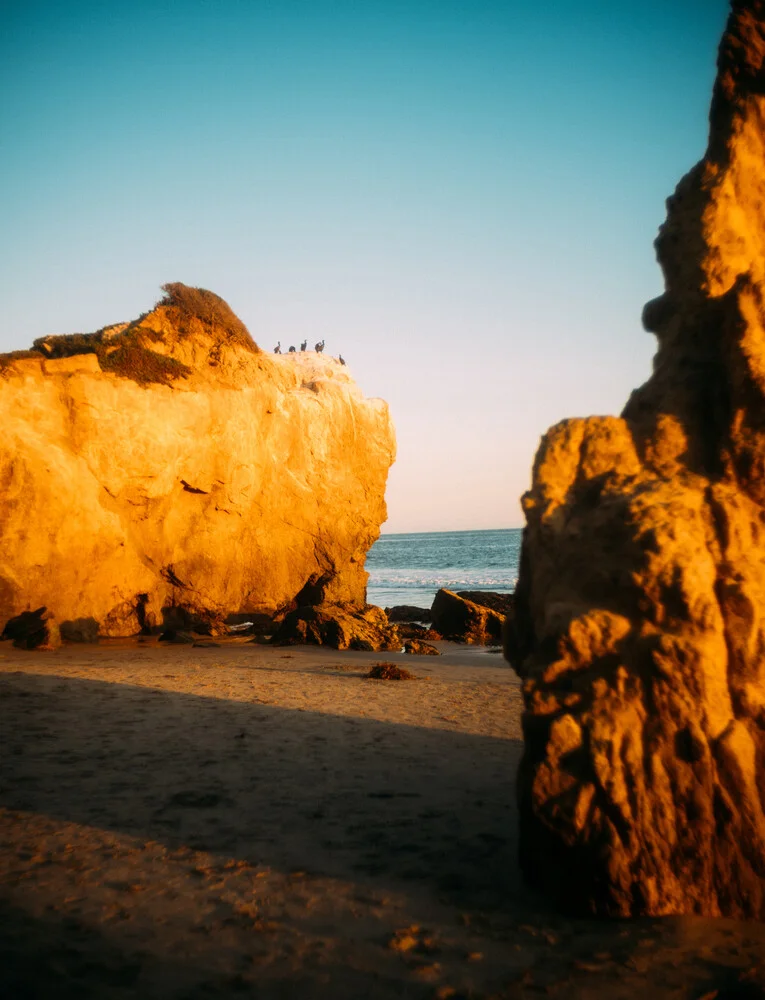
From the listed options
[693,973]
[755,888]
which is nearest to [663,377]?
[755,888]

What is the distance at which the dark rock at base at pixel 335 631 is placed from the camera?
588 inches

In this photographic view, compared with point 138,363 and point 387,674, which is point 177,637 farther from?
point 138,363

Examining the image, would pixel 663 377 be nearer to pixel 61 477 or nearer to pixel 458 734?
pixel 458 734

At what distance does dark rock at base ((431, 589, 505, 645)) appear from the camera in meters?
17.9

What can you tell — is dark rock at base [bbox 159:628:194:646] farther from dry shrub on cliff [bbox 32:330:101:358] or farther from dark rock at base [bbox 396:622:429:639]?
dry shrub on cliff [bbox 32:330:101:358]

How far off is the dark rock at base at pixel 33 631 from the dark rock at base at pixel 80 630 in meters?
0.41

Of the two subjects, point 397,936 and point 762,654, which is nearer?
point 397,936

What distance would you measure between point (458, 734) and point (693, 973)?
4275 millimetres

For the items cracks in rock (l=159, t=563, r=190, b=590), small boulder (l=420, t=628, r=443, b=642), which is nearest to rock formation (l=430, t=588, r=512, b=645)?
small boulder (l=420, t=628, r=443, b=642)

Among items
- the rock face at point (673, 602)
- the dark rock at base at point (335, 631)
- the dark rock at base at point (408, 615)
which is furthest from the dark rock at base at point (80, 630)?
the rock face at point (673, 602)

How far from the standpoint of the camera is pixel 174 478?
60.7 feet

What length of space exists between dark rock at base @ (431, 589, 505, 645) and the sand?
1032cm

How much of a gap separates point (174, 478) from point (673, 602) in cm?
1666

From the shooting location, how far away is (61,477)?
15211mm
